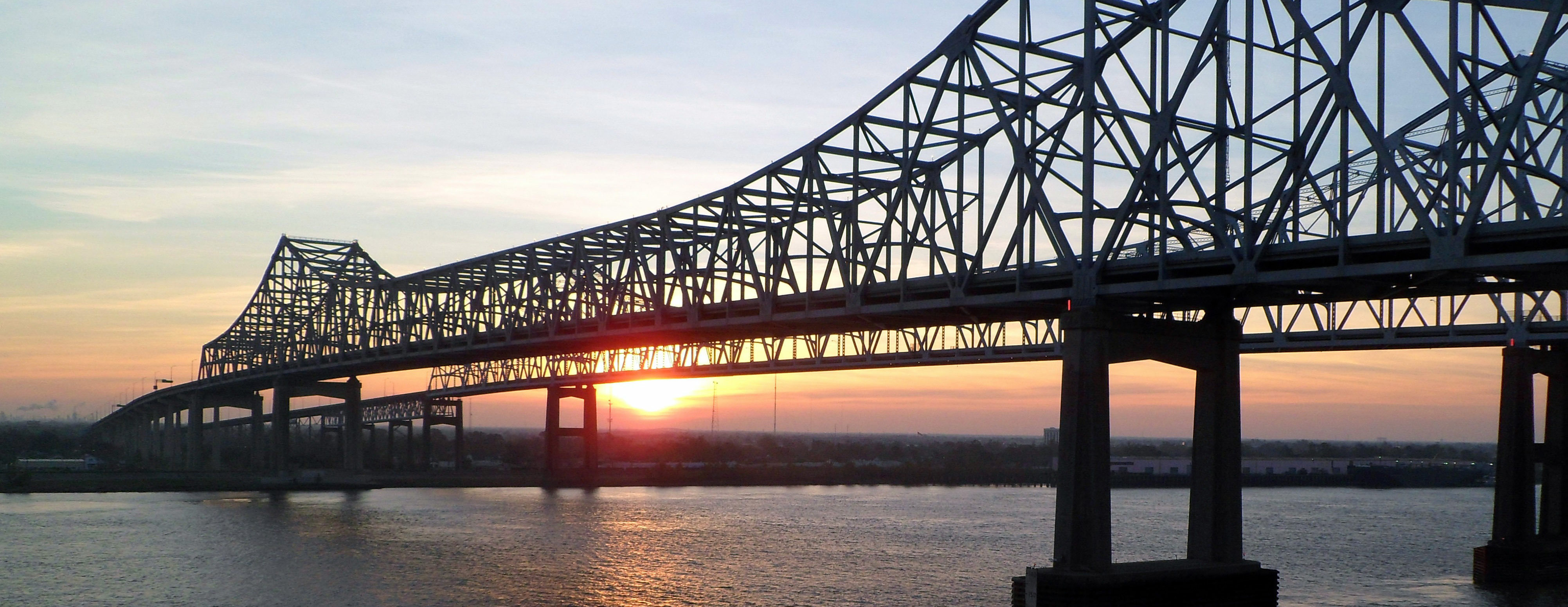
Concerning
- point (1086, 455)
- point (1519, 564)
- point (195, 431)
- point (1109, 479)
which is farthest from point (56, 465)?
point (1109, 479)

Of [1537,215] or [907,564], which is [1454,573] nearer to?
[907,564]

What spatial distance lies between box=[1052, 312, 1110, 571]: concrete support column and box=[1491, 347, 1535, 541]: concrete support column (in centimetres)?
2678

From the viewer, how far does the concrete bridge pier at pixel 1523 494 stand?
52438 millimetres

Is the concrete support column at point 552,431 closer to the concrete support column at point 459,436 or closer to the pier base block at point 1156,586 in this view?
the concrete support column at point 459,436

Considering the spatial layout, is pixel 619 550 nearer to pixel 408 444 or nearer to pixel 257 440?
pixel 257 440

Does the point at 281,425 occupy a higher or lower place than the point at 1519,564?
higher

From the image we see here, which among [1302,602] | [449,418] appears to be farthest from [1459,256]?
[449,418]

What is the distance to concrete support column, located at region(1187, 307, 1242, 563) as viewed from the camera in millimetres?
35188

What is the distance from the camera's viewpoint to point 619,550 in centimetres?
6494

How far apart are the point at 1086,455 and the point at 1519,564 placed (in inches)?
1120

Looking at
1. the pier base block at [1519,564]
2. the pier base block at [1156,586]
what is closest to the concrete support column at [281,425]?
the pier base block at [1519,564]

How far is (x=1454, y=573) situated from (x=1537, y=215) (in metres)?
33.2

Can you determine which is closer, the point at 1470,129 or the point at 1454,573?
the point at 1470,129

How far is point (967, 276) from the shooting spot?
3906 centimetres
